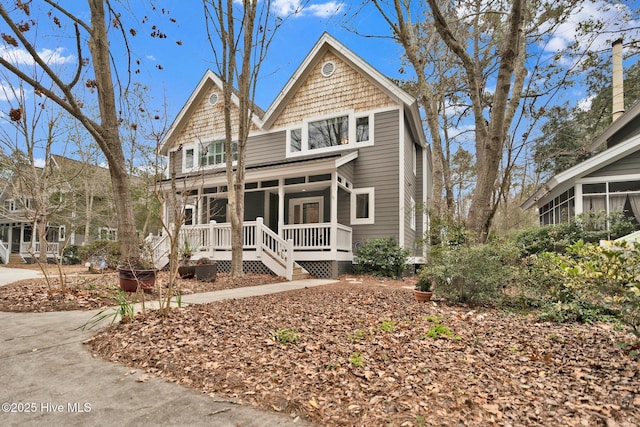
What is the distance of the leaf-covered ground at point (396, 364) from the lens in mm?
2207

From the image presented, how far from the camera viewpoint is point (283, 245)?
34.4ft

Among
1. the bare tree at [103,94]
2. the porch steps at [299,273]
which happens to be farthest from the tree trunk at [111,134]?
the porch steps at [299,273]

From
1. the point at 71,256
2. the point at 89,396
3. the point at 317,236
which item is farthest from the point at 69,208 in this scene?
the point at 89,396

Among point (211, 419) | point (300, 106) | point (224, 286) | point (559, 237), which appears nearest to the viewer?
point (211, 419)

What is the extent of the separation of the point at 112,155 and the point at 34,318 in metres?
3.35

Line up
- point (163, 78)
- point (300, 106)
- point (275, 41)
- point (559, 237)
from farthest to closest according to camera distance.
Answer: point (300, 106) < point (559, 237) < point (275, 41) < point (163, 78)

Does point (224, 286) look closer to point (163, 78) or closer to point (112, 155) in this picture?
point (112, 155)

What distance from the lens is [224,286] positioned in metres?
7.91

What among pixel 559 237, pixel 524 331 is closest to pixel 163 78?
pixel 524 331

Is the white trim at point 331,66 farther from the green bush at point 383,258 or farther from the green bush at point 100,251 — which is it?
the green bush at point 100,251

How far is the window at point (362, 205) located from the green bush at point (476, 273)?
6804mm

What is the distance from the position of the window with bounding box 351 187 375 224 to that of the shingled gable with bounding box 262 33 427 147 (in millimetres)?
3398

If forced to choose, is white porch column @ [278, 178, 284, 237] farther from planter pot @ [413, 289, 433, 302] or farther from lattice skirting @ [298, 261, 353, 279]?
planter pot @ [413, 289, 433, 302]

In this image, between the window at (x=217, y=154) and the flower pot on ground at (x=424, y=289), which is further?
the window at (x=217, y=154)
